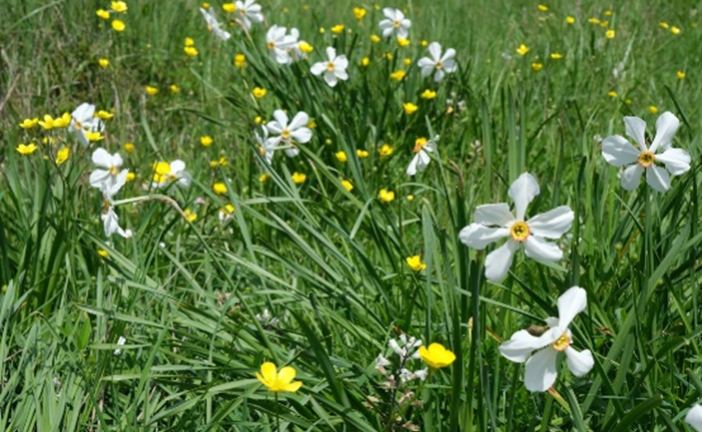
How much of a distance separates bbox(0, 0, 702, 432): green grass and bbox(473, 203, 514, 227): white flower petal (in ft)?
0.21

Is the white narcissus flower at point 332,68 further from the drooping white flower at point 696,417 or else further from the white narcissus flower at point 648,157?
the drooping white flower at point 696,417

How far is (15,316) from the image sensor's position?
2.10 meters

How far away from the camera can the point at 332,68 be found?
3184 mm

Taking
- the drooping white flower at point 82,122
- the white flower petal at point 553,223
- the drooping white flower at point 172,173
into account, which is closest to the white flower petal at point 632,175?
the white flower petal at point 553,223

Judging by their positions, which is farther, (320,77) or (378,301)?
(320,77)

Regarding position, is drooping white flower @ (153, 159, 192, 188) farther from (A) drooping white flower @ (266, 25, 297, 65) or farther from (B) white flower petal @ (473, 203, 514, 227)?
(B) white flower petal @ (473, 203, 514, 227)

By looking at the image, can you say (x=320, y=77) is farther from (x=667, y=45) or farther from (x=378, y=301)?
(x=667, y=45)

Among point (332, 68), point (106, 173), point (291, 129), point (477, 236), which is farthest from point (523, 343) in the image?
point (332, 68)

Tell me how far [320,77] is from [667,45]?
2.13 metres

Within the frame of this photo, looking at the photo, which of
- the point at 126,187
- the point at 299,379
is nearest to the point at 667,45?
the point at 126,187

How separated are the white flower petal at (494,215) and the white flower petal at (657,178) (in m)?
0.38

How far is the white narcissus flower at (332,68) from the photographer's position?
124 inches

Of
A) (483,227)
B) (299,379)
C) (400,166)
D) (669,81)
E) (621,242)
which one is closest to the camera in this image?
(483,227)

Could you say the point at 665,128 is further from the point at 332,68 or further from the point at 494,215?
the point at 332,68
